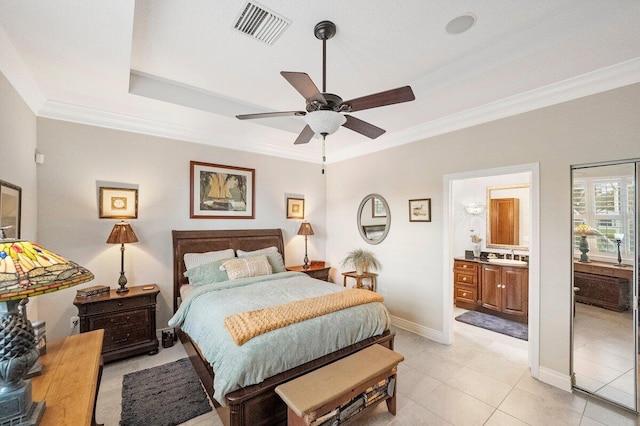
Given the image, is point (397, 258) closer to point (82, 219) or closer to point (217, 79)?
point (217, 79)

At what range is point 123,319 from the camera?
305 centimetres

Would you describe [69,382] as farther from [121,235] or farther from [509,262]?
[509,262]

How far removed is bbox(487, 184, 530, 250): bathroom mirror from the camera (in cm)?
479

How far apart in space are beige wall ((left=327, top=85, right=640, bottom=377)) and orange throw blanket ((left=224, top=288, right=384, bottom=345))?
1.42 m

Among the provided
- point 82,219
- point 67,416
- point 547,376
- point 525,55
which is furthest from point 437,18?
point 82,219

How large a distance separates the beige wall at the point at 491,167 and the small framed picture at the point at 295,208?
803 millimetres

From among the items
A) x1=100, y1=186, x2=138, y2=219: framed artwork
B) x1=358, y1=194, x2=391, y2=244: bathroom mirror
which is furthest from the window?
x1=100, y1=186, x2=138, y2=219: framed artwork

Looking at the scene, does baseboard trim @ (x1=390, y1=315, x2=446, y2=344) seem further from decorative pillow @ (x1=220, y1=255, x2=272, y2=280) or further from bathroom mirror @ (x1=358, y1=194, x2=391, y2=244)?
decorative pillow @ (x1=220, y1=255, x2=272, y2=280)

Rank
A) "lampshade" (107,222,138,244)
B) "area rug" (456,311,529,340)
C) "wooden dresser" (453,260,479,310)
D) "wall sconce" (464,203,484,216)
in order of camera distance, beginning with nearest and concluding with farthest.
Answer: "lampshade" (107,222,138,244) < "area rug" (456,311,529,340) < "wooden dresser" (453,260,479,310) < "wall sconce" (464,203,484,216)

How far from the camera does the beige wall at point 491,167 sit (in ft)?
8.14

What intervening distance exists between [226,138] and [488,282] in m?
4.78

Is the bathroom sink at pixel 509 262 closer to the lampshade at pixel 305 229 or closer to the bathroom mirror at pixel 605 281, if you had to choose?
the bathroom mirror at pixel 605 281

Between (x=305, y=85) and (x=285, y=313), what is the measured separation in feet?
5.71

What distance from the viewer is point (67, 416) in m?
1.14
